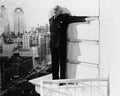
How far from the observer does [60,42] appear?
262 cm

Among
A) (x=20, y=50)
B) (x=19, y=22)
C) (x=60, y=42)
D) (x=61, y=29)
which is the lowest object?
(x=20, y=50)

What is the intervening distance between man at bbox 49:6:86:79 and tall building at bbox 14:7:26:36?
0.53 meters

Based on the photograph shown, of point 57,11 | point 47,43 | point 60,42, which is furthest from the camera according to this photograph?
point 47,43

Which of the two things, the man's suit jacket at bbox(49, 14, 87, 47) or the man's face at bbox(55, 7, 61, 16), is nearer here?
the man's suit jacket at bbox(49, 14, 87, 47)

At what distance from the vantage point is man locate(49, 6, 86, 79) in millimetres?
2617

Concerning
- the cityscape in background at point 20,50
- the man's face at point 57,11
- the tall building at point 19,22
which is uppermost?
the man's face at point 57,11

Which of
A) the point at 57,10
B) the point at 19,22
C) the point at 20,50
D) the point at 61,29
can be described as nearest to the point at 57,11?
the point at 57,10

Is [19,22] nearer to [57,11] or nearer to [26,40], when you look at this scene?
[26,40]

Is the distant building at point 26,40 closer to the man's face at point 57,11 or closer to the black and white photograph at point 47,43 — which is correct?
the black and white photograph at point 47,43

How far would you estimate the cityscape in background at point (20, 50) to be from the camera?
300 centimetres

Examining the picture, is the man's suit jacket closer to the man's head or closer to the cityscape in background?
the man's head

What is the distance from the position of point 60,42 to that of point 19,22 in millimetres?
749

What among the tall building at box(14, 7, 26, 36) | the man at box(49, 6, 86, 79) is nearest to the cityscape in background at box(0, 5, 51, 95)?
the tall building at box(14, 7, 26, 36)

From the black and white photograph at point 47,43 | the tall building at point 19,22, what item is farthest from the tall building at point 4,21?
the tall building at point 19,22
